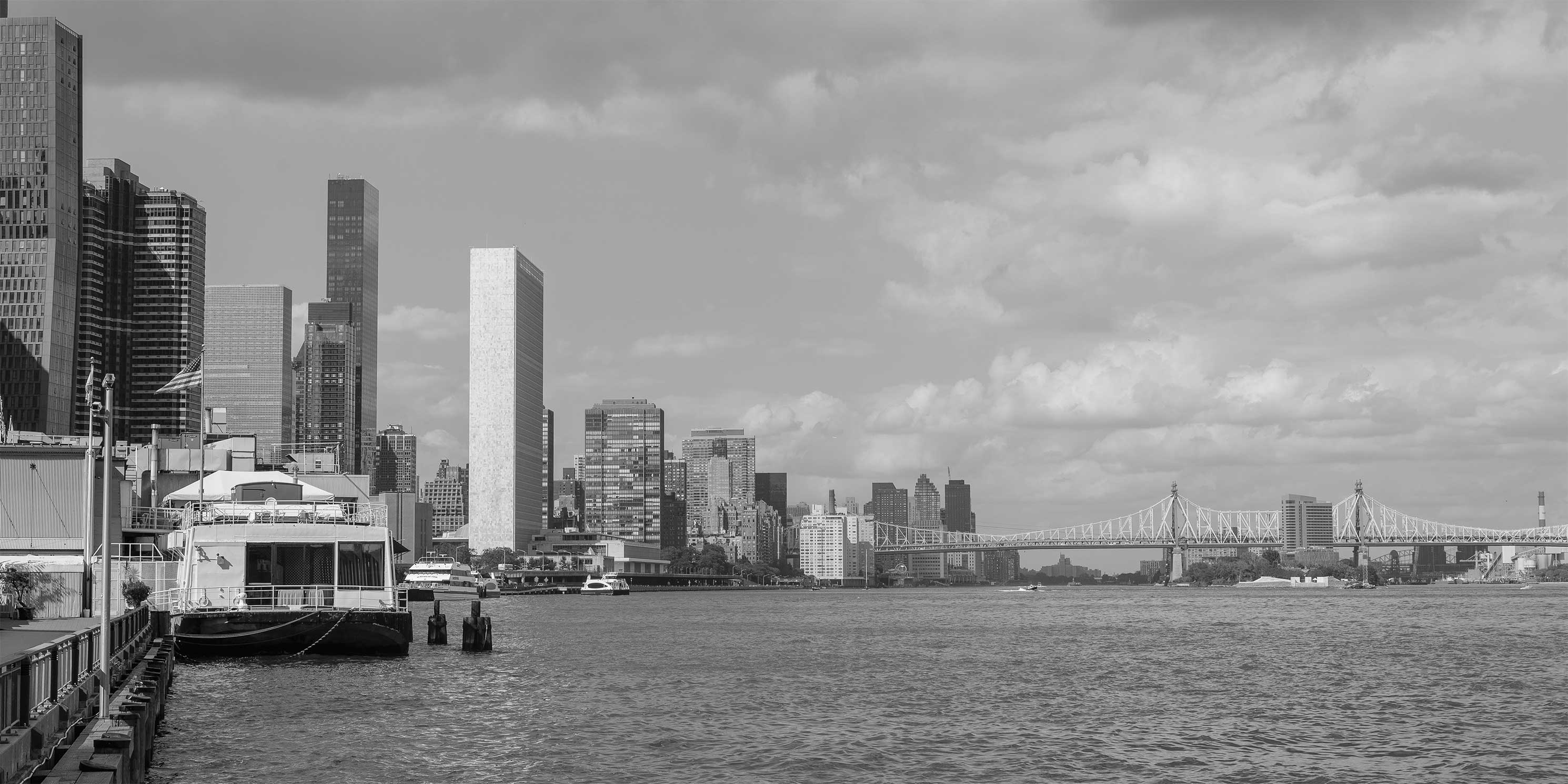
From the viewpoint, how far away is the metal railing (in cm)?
2281

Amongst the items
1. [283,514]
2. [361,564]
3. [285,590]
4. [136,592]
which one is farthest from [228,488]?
[285,590]

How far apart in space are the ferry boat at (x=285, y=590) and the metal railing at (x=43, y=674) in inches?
690

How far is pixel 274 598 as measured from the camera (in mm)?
58000

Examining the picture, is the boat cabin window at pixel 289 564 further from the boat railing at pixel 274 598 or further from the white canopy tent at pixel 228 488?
the white canopy tent at pixel 228 488

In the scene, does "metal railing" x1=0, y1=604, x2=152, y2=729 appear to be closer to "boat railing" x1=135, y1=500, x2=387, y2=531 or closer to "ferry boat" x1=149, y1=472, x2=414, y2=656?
"ferry boat" x1=149, y1=472, x2=414, y2=656

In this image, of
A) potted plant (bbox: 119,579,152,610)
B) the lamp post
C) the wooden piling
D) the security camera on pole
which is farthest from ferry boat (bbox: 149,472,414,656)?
the security camera on pole

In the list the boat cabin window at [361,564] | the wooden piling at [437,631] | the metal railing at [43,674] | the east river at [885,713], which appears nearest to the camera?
the metal railing at [43,674]

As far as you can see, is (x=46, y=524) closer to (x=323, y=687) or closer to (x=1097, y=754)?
(x=323, y=687)

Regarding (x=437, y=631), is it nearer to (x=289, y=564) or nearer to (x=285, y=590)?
(x=289, y=564)

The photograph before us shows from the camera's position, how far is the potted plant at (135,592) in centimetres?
6675

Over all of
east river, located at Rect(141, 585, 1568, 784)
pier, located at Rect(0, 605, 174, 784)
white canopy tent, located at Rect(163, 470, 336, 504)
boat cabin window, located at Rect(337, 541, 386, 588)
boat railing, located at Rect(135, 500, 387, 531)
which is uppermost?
white canopy tent, located at Rect(163, 470, 336, 504)

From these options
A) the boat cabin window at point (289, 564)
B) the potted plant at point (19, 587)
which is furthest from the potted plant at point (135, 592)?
the boat cabin window at point (289, 564)

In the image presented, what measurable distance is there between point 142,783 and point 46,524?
47858 mm

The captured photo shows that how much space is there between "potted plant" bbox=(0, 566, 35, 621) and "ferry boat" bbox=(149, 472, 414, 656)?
223 inches
